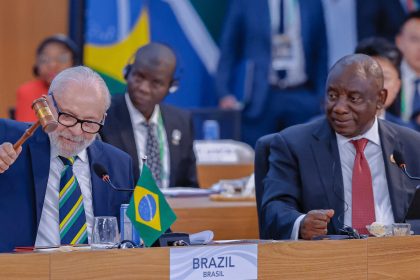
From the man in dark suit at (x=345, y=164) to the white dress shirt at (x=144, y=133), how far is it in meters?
1.43

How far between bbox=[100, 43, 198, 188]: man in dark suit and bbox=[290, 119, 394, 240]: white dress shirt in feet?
4.74

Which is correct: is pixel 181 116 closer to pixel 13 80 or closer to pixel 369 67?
pixel 369 67

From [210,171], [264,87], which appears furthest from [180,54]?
[210,171]

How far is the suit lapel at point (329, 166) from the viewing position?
4262 millimetres

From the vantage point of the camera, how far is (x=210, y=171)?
6641 millimetres

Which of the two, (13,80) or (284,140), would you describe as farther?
(13,80)

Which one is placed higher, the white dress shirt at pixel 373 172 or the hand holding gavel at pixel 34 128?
the hand holding gavel at pixel 34 128

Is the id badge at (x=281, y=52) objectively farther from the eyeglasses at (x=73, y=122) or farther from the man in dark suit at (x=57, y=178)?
the eyeglasses at (x=73, y=122)

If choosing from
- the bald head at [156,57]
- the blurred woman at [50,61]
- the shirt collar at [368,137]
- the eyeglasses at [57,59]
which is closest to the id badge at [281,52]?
the blurred woman at [50,61]

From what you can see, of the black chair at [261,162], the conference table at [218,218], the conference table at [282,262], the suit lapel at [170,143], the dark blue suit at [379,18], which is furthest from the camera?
the dark blue suit at [379,18]

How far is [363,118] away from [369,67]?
22 cm

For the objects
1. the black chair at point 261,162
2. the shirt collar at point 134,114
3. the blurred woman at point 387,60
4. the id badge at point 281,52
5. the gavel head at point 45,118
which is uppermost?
the id badge at point 281,52

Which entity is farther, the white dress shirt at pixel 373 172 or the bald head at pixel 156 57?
the bald head at pixel 156 57

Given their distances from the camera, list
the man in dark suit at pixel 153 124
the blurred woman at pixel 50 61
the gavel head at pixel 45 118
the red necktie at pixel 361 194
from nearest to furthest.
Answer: the gavel head at pixel 45 118
the red necktie at pixel 361 194
the man in dark suit at pixel 153 124
the blurred woman at pixel 50 61
